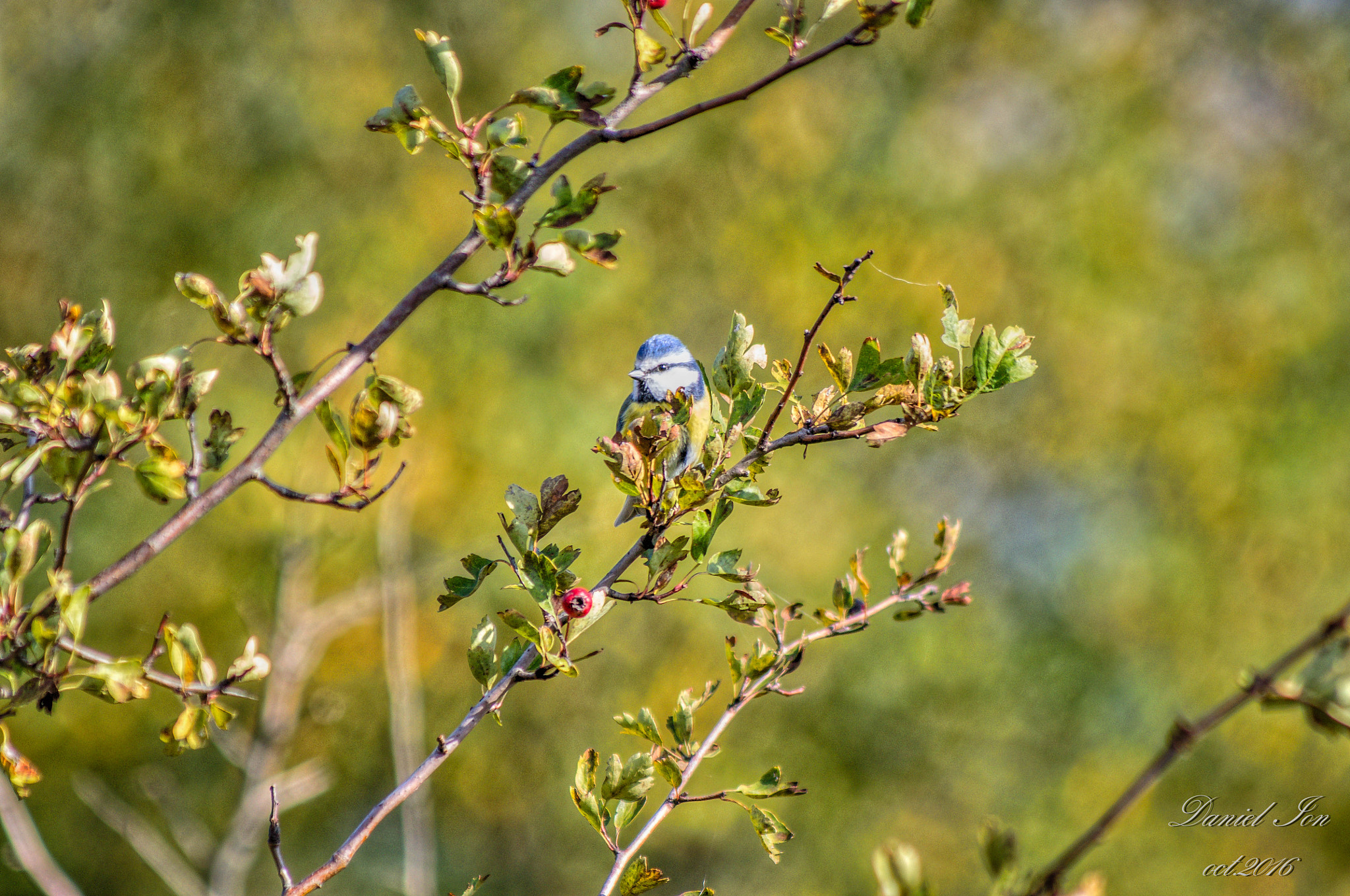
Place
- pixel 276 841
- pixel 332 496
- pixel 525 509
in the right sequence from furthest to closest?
pixel 525 509, pixel 332 496, pixel 276 841

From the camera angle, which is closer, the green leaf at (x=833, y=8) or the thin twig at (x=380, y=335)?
the thin twig at (x=380, y=335)

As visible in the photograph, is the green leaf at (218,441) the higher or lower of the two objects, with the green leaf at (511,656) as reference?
higher

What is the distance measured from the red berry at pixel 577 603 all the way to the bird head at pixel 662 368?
1.51 m

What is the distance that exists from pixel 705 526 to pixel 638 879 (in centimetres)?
52

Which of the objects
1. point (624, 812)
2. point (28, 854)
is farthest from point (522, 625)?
point (28, 854)

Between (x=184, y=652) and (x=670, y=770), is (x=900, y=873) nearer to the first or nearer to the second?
(x=670, y=770)

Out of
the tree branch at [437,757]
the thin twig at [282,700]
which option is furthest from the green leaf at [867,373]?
the thin twig at [282,700]

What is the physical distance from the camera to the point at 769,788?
147 centimetres

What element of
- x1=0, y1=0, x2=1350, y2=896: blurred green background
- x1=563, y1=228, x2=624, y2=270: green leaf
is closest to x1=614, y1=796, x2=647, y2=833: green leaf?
x1=563, y1=228, x2=624, y2=270: green leaf

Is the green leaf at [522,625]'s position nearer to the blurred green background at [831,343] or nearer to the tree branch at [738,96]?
the tree branch at [738,96]

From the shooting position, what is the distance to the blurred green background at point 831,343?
8.24 m

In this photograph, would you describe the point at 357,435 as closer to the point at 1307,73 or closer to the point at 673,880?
the point at 673,880

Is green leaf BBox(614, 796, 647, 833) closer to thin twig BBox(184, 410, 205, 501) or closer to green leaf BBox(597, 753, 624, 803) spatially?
green leaf BBox(597, 753, 624, 803)

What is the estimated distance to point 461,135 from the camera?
129cm
